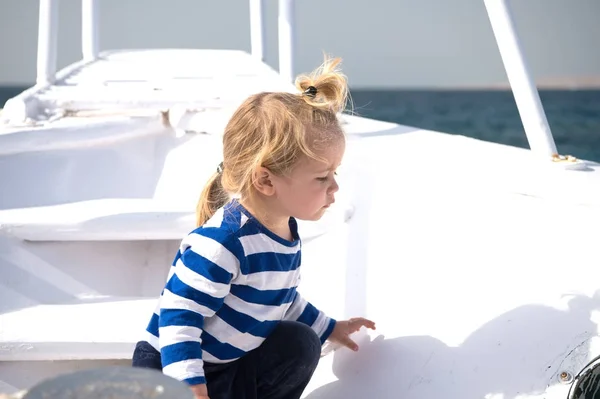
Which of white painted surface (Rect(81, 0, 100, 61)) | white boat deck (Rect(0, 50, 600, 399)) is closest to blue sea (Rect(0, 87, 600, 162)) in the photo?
white painted surface (Rect(81, 0, 100, 61))

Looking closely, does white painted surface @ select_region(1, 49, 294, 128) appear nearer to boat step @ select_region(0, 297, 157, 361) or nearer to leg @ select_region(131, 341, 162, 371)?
boat step @ select_region(0, 297, 157, 361)

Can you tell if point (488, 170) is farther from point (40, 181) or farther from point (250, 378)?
point (40, 181)

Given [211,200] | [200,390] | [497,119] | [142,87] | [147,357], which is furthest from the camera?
[497,119]

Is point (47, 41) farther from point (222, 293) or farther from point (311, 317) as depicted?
point (222, 293)

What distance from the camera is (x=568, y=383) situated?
1.18 m

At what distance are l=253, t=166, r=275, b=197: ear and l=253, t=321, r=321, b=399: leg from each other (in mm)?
258

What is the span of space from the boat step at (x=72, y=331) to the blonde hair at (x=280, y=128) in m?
0.48

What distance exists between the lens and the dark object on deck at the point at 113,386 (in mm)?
698

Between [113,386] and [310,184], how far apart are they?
25.7 inches

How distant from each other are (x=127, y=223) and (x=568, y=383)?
113cm

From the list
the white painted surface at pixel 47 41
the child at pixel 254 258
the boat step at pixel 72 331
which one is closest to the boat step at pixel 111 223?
the boat step at pixel 72 331

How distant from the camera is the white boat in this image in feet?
4.26

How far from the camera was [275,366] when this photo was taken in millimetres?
1427

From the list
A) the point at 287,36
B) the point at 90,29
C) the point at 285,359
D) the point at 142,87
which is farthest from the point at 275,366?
the point at 90,29
